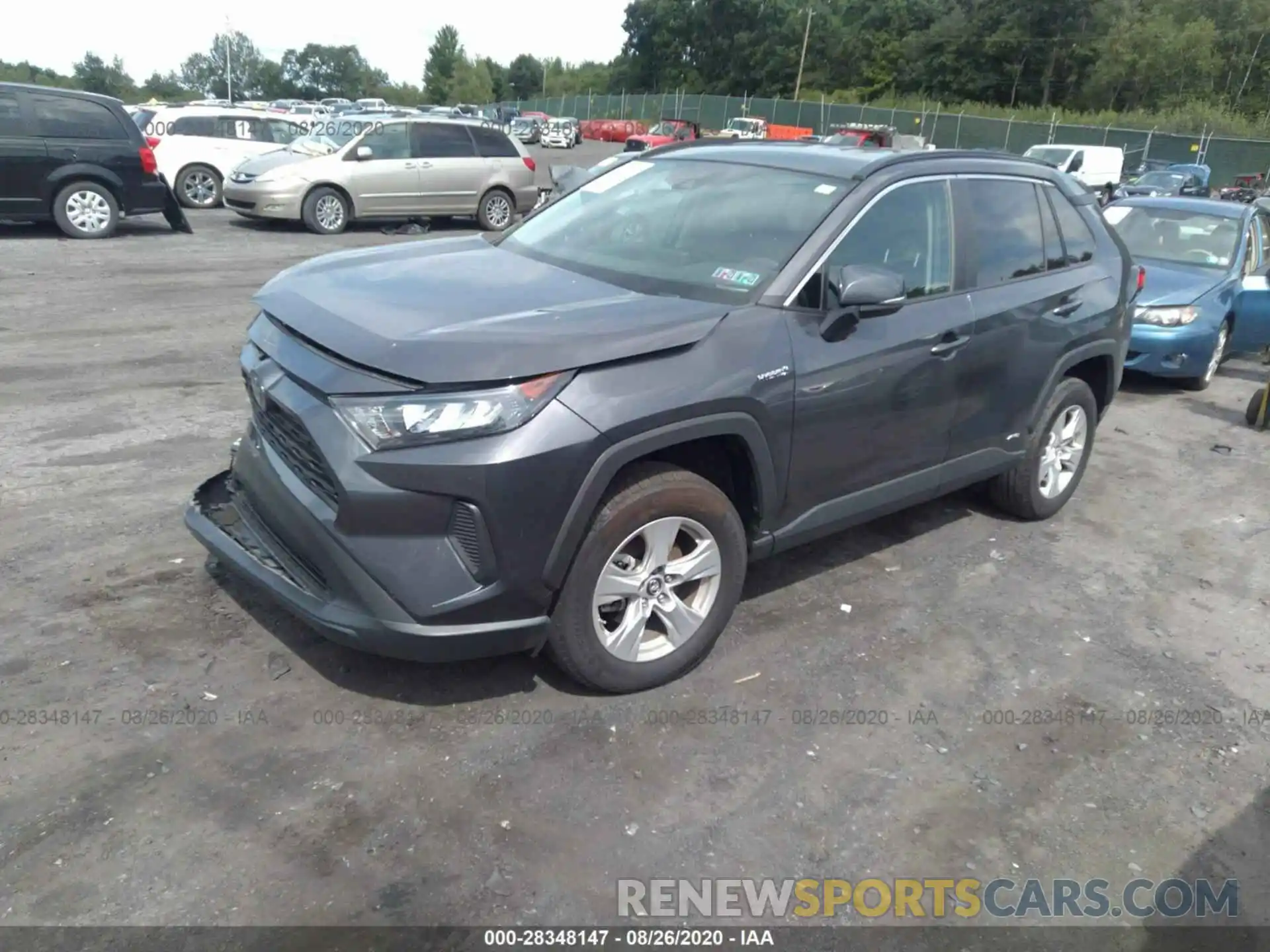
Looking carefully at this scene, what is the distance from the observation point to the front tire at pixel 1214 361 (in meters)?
8.98

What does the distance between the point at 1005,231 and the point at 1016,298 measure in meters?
0.35

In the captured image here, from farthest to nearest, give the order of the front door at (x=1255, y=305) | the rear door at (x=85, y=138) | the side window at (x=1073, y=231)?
1. the rear door at (x=85, y=138)
2. the front door at (x=1255, y=305)
3. the side window at (x=1073, y=231)

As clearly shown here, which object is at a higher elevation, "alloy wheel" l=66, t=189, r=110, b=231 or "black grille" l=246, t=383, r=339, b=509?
"black grille" l=246, t=383, r=339, b=509

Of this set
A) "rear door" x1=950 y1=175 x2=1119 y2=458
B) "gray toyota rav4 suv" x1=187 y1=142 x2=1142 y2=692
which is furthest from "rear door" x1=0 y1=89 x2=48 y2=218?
"rear door" x1=950 y1=175 x2=1119 y2=458

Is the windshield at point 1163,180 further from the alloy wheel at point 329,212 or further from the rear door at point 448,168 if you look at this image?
the alloy wheel at point 329,212

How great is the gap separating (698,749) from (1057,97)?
84.3 metres

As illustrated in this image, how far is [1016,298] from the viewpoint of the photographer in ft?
16.1

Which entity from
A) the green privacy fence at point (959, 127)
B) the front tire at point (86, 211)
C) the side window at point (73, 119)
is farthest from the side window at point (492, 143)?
the green privacy fence at point (959, 127)

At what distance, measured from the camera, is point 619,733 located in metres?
3.54

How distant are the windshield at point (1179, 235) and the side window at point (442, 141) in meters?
10.2

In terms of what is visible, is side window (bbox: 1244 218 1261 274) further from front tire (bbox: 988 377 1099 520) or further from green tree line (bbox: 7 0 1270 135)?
green tree line (bbox: 7 0 1270 135)

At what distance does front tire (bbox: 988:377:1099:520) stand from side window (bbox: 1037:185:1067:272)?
62 centimetres

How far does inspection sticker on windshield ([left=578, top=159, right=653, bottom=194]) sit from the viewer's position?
4.98 meters

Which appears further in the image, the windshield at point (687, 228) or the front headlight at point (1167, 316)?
the front headlight at point (1167, 316)
